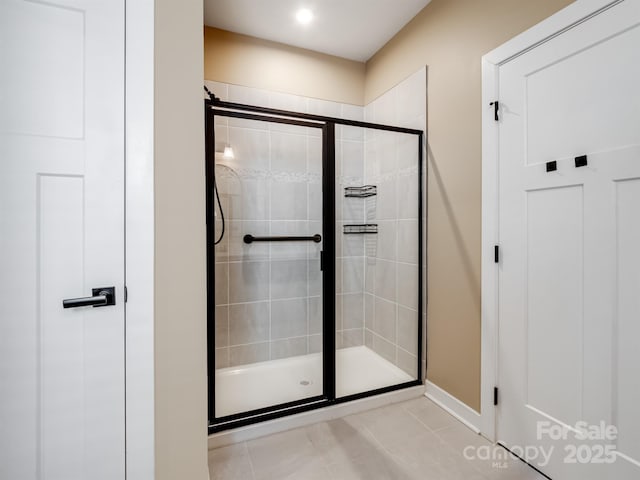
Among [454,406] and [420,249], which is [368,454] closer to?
[454,406]

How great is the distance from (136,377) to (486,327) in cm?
164

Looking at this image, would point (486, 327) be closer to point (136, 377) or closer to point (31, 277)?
point (136, 377)

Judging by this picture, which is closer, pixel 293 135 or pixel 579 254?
pixel 579 254

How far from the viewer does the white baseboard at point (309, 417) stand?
1.58 meters

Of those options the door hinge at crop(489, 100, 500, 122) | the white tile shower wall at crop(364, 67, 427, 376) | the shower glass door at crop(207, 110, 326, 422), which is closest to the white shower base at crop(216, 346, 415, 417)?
the shower glass door at crop(207, 110, 326, 422)

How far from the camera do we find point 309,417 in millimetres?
1733

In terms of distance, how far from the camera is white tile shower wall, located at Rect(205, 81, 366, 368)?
1.98 metres

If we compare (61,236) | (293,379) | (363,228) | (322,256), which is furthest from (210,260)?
(363,228)

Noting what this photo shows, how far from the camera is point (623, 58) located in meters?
1.09

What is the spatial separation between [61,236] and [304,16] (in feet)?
6.95

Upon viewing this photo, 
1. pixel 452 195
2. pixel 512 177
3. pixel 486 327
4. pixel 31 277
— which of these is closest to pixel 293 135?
pixel 452 195

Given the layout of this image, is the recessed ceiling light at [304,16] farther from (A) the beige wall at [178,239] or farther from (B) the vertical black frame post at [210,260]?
(A) the beige wall at [178,239]

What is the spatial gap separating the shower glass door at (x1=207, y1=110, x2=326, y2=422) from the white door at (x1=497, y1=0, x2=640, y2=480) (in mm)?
1048

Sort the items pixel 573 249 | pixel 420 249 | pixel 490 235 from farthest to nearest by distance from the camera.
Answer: pixel 420 249 < pixel 490 235 < pixel 573 249
